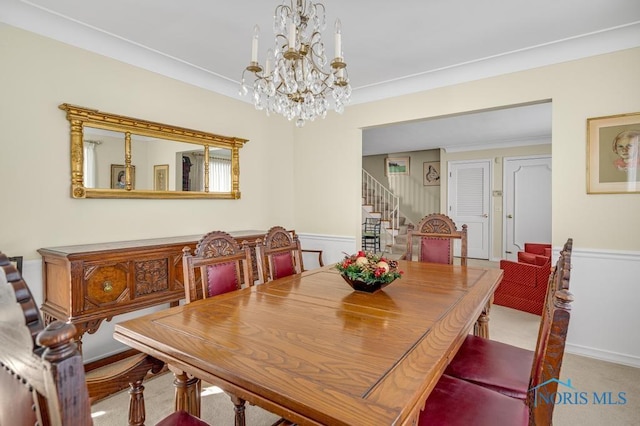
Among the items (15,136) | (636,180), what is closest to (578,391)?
(636,180)

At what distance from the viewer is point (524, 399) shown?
1408 millimetres

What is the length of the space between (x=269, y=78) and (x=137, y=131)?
1.59m

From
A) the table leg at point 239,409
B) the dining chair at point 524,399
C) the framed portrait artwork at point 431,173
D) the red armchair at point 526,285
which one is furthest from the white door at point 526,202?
the table leg at point 239,409

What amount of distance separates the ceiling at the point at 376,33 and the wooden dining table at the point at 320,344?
1918 mm

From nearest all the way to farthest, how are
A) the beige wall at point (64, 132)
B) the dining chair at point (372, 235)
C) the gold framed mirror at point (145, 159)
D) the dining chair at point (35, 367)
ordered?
1. the dining chair at point (35, 367)
2. the beige wall at point (64, 132)
3. the gold framed mirror at point (145, 159)
4. the dining chair at point (372, 235)

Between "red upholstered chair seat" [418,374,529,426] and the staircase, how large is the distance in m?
6.23

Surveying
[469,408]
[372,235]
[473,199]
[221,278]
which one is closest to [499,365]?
[469,408]

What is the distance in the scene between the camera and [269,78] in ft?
6.50

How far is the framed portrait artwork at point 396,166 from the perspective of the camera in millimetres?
8875

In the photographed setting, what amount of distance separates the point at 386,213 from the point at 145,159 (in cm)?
616

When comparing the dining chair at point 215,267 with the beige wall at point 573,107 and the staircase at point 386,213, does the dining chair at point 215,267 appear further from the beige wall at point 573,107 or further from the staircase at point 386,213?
the staircase at point 386,213

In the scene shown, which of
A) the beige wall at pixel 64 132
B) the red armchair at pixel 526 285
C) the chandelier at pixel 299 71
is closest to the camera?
the chandelier at pixel 299 71

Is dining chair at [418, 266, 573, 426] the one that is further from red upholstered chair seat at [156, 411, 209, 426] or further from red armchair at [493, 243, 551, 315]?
red armchair at [493, 243, 551, 315]

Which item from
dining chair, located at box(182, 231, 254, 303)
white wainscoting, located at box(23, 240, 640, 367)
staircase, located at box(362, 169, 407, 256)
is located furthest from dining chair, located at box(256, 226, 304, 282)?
staircase, located at box(362, 169, 407, 256)
